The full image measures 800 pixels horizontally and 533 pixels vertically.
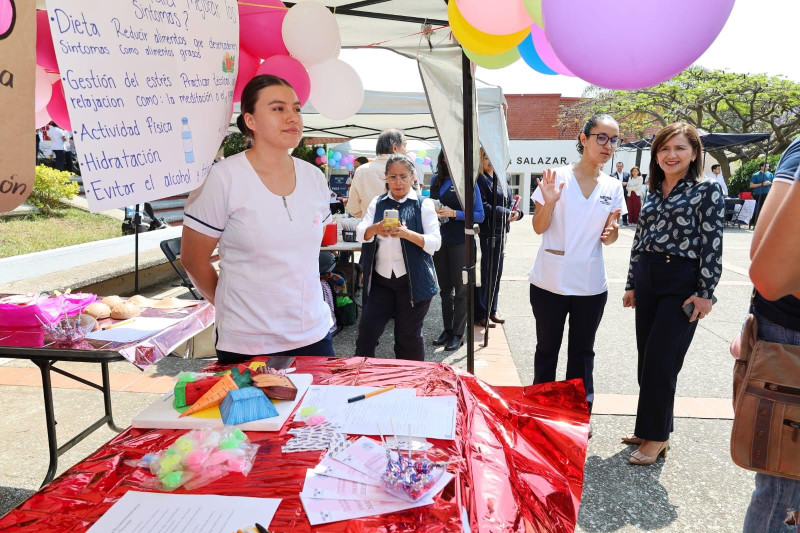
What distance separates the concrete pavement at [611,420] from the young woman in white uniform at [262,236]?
5.27 feet

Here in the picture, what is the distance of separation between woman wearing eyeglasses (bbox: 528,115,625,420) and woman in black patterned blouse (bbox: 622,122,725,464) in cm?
20

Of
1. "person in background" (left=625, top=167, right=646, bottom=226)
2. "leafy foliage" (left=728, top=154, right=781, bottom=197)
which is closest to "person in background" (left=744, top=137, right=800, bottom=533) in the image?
"person in background" (left=625, top=167, right=646, bottom=226)

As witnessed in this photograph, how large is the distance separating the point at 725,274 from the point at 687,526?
7.08m

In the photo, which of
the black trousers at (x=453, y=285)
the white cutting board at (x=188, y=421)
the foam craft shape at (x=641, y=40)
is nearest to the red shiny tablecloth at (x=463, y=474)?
the white cutting board at (x=188, y=421)

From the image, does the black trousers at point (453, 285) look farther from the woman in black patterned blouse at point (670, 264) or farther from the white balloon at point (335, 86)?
the white balloon at point (335, 86)

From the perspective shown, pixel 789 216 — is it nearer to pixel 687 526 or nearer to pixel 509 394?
pixel 509 394

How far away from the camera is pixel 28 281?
4984mm

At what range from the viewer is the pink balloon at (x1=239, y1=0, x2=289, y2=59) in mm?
2479

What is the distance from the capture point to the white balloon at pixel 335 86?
280 centimetres

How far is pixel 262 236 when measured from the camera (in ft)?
6.08

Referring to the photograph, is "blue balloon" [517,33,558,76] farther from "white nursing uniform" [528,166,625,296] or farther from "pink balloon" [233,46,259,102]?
"pink balloon" [233,46,259,102]

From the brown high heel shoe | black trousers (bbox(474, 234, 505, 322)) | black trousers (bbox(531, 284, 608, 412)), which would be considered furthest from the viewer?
black trousers (bbox(474, 234, 505, 322))

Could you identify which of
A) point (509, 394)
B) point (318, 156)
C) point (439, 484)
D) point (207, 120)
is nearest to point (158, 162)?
→ point (207, 120)

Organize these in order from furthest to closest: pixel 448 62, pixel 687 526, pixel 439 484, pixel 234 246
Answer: pixel 448 62, pixel 687 526, pixel 234 246, pixel 439 484
